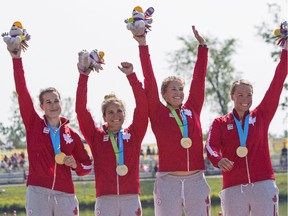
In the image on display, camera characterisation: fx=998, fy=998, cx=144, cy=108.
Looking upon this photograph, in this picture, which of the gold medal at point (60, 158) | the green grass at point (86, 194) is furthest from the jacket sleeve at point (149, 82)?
the green grass at point (86, 194)

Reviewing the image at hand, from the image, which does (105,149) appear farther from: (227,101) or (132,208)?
(227,101)

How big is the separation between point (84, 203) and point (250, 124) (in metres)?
20.5

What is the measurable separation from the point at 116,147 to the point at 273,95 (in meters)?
1.92

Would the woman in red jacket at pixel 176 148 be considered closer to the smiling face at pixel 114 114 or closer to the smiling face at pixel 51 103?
the smiling face at pixel 114 114

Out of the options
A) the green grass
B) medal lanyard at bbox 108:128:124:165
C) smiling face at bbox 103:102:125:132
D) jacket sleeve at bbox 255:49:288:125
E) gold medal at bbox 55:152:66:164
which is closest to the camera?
gold medal at bbox 55:152:66:164

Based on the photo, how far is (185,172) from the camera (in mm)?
10906

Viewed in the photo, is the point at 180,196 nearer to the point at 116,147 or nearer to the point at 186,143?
the point at 186,143

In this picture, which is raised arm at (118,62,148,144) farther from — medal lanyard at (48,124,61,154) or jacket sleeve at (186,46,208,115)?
medal lanyard at (48,124,61,154)

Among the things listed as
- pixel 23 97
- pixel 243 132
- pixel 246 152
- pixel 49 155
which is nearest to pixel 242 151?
pixel 246 152

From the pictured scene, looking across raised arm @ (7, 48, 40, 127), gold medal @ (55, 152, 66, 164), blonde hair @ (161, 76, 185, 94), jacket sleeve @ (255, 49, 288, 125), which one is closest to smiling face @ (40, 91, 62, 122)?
raised arm @ (7, 48, 40, 127)

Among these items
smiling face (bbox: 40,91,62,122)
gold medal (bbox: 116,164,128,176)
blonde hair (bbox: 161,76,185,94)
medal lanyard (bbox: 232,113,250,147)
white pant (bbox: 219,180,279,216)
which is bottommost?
white pant (bbox: 219,180,279,216)

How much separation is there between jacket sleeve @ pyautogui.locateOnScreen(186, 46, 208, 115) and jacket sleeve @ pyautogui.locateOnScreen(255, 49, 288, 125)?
2.16 ft

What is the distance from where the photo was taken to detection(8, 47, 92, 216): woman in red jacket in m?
10.6

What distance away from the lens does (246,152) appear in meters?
11.0
